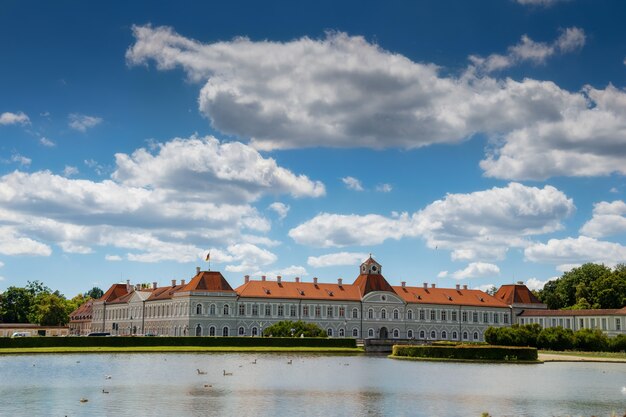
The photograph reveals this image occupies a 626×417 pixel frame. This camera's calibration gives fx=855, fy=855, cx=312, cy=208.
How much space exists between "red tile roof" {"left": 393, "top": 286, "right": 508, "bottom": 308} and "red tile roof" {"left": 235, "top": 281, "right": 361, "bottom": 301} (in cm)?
887

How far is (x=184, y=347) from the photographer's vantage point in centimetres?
8931

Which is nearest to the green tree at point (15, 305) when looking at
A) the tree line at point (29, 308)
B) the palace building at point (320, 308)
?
the tree line at point (29, 308)

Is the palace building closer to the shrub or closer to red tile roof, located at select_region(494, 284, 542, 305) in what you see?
red tile roof, located at select_region(494, 284, 542, 305)

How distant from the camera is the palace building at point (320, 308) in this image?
121688 millimetres

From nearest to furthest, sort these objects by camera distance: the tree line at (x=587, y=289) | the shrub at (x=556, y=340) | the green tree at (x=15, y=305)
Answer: the shrub at (x=556, y=340)
the tree line at (x=587, y=289)
the green tree at (x=15, y=305)

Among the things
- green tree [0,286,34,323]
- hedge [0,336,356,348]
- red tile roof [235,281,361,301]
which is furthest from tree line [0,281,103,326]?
hedge [0,336,356,348]

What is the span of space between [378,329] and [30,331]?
5591cm

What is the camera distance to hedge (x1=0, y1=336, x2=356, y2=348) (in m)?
81.6

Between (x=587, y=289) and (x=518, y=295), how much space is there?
10.7m

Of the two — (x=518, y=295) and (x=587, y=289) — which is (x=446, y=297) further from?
(x=587, y=289)

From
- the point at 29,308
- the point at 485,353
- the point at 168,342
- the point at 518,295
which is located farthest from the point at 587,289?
the point at 29,308

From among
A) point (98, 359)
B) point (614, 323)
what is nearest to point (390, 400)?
point (98, 359)

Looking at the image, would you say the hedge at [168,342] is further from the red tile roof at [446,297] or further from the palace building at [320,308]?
the red tile roof at [446,297]

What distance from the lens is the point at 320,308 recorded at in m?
127
